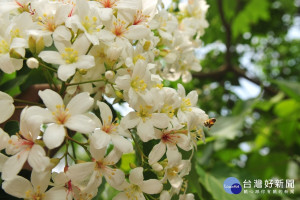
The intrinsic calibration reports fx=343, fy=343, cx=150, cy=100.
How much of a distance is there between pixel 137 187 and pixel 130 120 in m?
0.13

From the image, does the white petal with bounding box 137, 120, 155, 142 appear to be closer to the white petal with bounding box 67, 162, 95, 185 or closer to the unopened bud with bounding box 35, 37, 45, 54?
the white petal with bounding box 67, 162, 95, 185

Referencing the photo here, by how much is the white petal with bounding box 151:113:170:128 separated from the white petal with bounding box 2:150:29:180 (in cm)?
22

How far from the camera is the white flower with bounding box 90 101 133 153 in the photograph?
1.82ft

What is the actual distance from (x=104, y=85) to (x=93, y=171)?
21 centimetres

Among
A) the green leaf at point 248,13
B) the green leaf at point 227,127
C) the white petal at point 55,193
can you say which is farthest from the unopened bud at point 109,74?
the green leaf at point 248,13

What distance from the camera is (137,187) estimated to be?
637mm

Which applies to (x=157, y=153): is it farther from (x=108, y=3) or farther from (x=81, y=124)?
(x=108, y=3)

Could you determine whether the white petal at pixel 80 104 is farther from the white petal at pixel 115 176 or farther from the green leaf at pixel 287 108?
the green leaf at pixel 287 108

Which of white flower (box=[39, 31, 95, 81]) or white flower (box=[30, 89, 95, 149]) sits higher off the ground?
white flower (box=[39, 31, 95, 81])

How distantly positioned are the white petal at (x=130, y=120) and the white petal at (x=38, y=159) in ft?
0.47

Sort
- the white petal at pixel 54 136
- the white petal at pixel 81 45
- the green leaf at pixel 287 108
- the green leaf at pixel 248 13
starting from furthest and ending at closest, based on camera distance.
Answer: the green leaf at pixel 248 13, the green leaf at pixel 287 108, the white petal at pixel 81 45, the white petal at pixel 54 136

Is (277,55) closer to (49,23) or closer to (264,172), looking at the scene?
(264,172)

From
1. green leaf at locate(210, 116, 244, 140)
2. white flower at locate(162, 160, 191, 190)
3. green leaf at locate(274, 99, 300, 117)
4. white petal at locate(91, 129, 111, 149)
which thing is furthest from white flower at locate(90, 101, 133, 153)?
green leaf at locate(274, 99, 300, 117)

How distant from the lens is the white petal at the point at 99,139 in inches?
21.7
